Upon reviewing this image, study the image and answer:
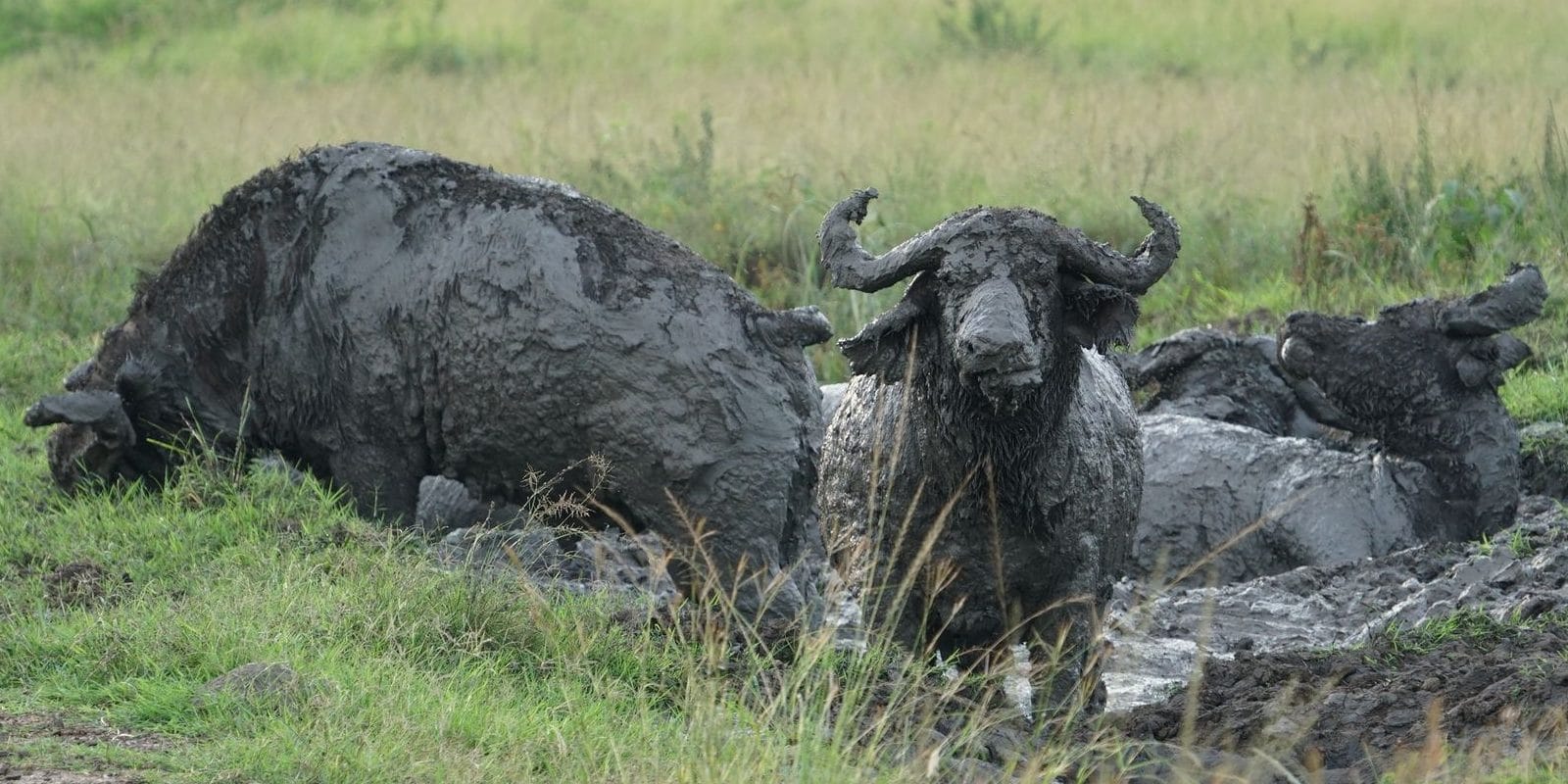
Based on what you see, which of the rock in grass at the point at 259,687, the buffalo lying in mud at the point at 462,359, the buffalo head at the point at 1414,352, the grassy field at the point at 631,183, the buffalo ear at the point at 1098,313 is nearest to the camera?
the rock in grass at the point at 259,687

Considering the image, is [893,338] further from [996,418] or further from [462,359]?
[462,359]

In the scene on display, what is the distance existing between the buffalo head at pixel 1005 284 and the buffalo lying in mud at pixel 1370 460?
2.77 meters

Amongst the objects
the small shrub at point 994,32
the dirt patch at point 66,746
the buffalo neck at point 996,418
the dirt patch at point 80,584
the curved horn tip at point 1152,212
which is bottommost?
the dirt patch at point 80,584

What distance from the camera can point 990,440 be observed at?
587cm

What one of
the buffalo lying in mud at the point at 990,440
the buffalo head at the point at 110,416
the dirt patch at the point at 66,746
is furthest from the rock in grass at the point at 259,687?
the buffalo head at the point at 110,416

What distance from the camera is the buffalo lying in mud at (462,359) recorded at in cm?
704

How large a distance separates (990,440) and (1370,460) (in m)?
3.49

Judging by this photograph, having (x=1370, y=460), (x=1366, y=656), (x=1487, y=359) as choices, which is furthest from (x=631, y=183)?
(x=1366, y=656)

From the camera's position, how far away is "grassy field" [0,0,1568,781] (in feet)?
17.9

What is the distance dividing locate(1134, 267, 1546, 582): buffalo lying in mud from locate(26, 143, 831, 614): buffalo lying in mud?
2.04 metres

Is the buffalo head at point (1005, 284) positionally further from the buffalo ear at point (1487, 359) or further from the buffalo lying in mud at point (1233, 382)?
the buffalo lying in mud at point (1233, 382)

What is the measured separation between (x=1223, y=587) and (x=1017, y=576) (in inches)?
102

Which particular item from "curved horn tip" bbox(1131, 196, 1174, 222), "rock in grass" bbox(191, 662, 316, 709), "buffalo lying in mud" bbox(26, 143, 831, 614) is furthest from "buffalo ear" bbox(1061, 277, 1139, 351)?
"rock in grass" bbox(191, 662, 316, 709)

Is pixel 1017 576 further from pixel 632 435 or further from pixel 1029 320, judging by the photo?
pixel 632 435
